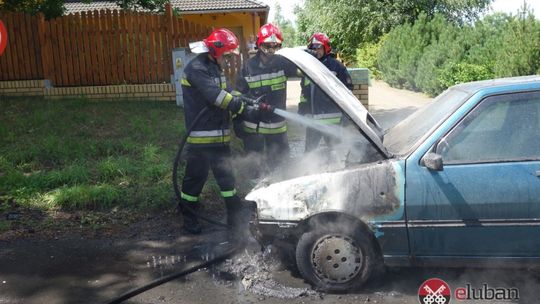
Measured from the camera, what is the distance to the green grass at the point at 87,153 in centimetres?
602

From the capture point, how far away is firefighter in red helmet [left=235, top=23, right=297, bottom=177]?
18.3 feet

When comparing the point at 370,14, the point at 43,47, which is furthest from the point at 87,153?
the point at 370,14

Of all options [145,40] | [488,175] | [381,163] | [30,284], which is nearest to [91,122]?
[145,40]

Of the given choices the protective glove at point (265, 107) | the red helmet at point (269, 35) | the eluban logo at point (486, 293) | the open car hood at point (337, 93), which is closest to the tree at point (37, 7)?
the red helmet at point (269, 35)

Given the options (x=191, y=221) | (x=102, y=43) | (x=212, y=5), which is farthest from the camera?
(x=212, y=5)

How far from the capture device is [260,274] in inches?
165

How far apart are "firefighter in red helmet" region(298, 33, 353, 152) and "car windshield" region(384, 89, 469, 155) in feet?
4.64

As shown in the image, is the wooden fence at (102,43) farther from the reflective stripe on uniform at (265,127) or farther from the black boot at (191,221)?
the black boot at (191,221)

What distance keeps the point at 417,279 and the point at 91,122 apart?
6771 millimetres

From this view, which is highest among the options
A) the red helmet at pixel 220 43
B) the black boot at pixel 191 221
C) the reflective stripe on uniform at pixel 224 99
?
the red helmet at pixel 220 43

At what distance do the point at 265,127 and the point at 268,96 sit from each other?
0.35m

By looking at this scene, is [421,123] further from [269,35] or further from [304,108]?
[304,108]

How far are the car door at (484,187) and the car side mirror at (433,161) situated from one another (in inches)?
2.2

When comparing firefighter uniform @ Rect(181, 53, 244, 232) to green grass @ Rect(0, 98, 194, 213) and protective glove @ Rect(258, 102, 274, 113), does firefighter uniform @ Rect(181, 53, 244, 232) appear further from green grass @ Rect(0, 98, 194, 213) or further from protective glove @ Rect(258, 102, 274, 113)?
green grass @ Rect(0, 98, 194, 213)
